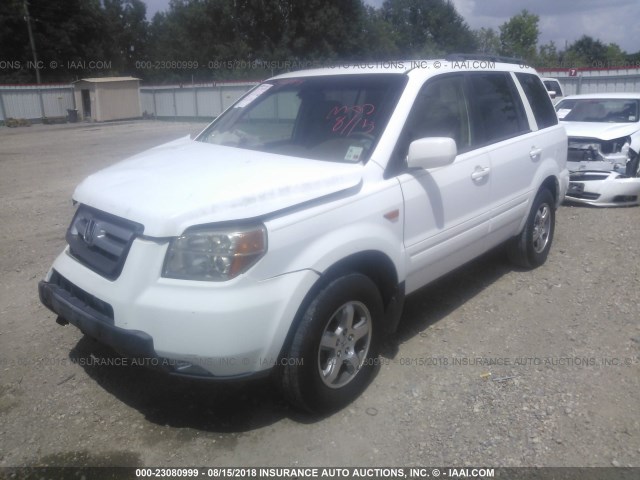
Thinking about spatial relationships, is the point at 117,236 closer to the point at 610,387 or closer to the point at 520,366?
the point at 520,366

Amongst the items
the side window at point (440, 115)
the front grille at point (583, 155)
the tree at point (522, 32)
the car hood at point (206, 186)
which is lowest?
the front grille at point (583, 155)

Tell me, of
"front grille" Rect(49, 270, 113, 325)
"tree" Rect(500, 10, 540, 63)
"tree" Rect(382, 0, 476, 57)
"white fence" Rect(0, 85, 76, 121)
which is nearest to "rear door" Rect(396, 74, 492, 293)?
"front grille" Rect(49, 270, 113, 325)

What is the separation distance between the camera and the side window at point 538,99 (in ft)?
16.8

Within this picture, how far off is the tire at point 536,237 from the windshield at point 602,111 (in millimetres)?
4764

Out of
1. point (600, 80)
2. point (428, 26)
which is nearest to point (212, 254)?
point (600, 80)

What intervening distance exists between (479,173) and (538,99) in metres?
1.71

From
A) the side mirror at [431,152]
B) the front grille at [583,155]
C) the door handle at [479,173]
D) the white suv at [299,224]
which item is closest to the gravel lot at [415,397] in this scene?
the white suv at [299,224]

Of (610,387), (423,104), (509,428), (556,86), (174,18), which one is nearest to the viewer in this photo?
(509,428)

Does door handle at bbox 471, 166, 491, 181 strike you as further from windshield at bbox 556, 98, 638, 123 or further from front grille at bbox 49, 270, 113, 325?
windshield at bbox 556, 98, 638, 123

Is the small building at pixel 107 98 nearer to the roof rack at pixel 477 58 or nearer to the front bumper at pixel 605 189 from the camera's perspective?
the front bumper at pixel 605 189

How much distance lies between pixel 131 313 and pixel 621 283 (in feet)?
14.6

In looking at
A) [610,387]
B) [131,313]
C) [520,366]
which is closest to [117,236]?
[131,313]

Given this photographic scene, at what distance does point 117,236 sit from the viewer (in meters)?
2.86

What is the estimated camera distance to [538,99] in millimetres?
5301
